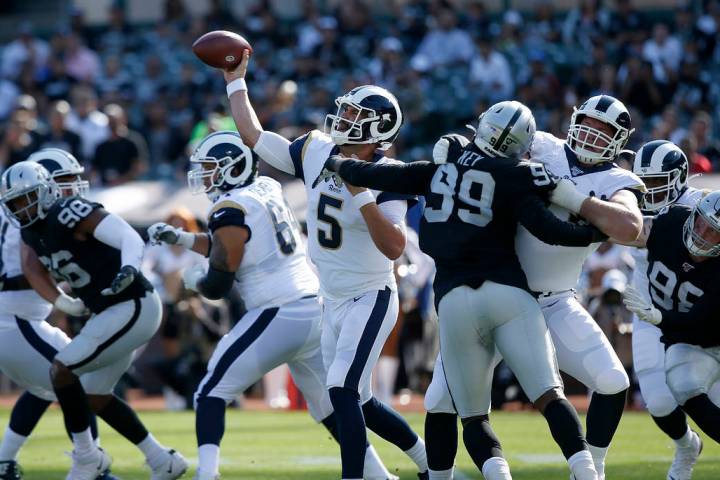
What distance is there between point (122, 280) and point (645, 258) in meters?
2.77

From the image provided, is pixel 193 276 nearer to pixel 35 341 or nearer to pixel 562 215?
pixel 35 341

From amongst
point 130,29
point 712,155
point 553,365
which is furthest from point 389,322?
point 130,29

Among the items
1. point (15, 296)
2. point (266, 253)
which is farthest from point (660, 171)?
point (15, 296)

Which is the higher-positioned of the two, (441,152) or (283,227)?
(441,152)

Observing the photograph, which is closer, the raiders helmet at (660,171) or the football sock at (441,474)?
the football sock at (441,474)

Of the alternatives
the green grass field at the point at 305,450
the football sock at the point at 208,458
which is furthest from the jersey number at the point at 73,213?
the green grass field at the point at 305,450

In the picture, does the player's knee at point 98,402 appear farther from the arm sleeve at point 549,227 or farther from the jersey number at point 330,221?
the arm sleeve at point 549,227

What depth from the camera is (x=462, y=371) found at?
544cm

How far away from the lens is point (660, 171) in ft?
21.9

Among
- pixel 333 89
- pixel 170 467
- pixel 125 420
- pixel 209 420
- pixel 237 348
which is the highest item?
pixel 237 348

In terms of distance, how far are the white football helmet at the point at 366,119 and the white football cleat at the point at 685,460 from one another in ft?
7.28

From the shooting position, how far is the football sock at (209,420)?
602 centimetres

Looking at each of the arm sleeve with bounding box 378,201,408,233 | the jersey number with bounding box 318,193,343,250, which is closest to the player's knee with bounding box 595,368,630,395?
the arm sleeve with bounding box 378,201,408,233

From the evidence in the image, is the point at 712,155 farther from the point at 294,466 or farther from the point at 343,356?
the point at 343,356
